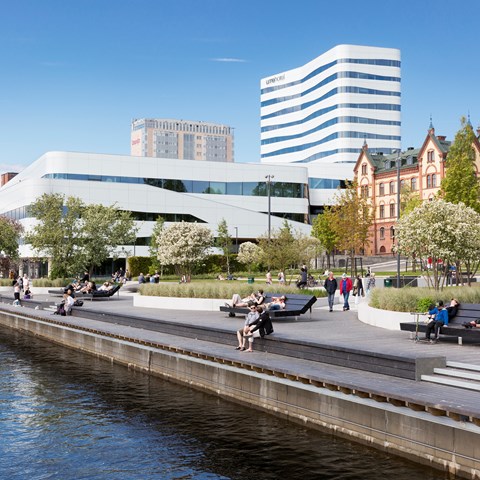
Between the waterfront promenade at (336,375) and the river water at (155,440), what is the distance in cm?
32

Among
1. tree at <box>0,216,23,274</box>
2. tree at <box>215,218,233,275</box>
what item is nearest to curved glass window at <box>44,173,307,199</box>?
tree at <box>215,218,233,275</box>

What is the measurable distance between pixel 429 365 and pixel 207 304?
18693 millimetres

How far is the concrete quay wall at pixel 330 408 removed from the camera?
33.0 feet

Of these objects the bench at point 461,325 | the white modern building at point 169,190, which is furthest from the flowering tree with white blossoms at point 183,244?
the bench at point 461,325

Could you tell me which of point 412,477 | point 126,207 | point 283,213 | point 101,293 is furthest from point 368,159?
point 412,477

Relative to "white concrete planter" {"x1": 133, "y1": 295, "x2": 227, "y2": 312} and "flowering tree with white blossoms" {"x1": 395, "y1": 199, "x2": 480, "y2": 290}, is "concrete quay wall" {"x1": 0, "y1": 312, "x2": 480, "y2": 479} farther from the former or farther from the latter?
"flowering tree with white blossoms" {"x1": 395, "y1": 199, "x2": 480, "y2": 290}

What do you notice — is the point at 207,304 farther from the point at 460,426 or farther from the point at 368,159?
the point at 368,159

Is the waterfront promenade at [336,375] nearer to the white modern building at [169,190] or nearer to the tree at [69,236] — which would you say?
the tree at [69,236]

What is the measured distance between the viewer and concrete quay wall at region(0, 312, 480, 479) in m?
10.1

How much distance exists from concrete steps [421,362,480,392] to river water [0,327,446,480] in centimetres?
237

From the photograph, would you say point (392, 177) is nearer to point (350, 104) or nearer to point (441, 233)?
point (350, 104)

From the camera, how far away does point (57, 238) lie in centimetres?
5350

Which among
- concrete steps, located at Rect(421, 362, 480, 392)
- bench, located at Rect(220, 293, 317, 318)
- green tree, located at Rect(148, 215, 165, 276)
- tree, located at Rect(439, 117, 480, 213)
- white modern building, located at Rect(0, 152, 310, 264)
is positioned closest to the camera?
concrete steps, located at Rect(421, 362, 480, 392)

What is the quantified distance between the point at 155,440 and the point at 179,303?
2027cm
